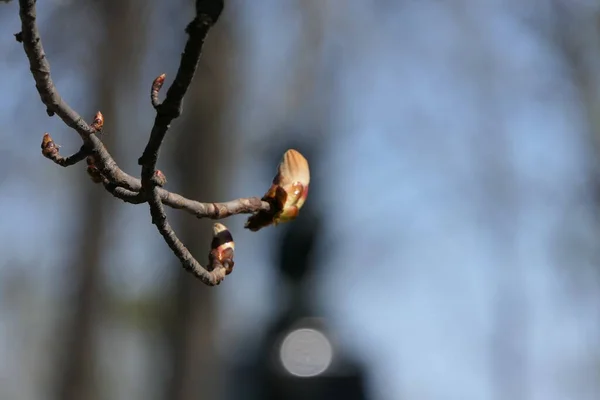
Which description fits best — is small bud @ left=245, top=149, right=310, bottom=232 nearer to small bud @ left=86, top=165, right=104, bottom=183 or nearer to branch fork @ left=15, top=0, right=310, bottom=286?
branch fork @ left=15, top=0, right=310, bottom=286

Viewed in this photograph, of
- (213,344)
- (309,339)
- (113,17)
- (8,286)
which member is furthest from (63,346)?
(8,286)

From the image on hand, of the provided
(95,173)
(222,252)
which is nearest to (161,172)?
(95,173)

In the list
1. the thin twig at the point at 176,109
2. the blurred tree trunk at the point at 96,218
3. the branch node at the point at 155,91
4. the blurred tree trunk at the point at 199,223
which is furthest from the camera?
the blurred tree trunk at the point at 96,218

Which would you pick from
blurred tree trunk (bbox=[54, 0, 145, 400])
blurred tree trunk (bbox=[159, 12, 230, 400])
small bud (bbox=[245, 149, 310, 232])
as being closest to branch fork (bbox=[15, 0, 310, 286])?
small bud (bbox=[245, 149, 310, 232])

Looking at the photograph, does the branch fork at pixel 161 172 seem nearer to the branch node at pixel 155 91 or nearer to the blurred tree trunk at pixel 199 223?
the branch node at pixel 155 91

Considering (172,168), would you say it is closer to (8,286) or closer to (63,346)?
A: (63,346)

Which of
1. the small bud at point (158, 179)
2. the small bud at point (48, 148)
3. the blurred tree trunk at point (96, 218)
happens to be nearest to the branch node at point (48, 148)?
the small bud at point (48, 148)
